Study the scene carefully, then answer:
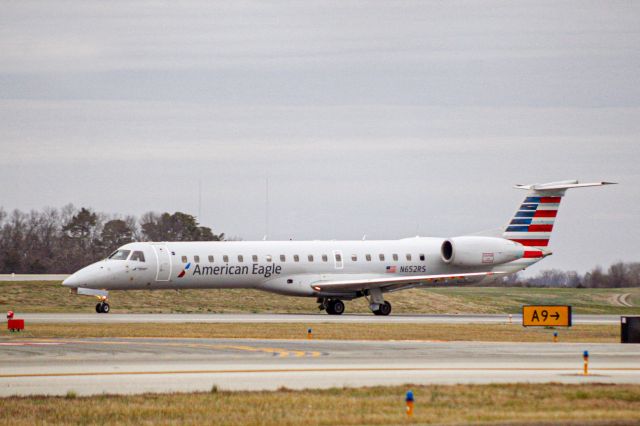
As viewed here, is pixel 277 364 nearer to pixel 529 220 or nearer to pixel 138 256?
pixel 138 256

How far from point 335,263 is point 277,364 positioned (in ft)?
101

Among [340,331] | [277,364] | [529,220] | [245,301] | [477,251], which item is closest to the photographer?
[277,364]

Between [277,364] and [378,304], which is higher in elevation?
[378,304]

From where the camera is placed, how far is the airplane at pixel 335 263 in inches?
2138

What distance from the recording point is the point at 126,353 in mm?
29688

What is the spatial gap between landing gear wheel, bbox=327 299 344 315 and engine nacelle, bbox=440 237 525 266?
589cm

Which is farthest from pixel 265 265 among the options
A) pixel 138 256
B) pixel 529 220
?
pixel 529 220

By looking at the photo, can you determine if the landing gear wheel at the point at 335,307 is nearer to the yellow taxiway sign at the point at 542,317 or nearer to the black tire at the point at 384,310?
the black tire at the point at 384,310

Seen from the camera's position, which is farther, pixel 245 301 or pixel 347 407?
pixel 245 301

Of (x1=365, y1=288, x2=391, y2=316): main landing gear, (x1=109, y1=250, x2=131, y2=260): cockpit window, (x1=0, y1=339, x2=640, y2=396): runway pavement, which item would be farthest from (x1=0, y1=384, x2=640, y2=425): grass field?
(x1=365, y1=288, x2=391, y2=316): main landing gear

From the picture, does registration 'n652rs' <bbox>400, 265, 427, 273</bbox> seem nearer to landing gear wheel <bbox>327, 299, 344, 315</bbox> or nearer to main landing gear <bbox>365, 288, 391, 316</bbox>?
main landing gear <bbox>365, 288, 391, 316</bbox>

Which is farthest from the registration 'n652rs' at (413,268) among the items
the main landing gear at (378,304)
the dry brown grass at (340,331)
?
the dry brown grass at (340,331)

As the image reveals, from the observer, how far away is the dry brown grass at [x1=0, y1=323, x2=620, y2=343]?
38219mm

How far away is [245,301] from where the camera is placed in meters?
68.4
